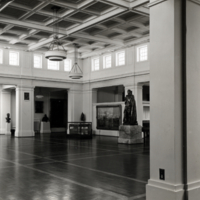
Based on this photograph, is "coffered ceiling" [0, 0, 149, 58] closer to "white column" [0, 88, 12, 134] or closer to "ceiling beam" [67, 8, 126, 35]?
"ceiling beam" [67, 8, 126, 35]

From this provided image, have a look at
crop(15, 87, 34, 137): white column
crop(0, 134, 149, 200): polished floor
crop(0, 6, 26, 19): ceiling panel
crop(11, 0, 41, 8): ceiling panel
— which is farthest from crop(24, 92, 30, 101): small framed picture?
crop(0, 134, 149, 200): polished floor

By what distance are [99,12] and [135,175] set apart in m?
8.93

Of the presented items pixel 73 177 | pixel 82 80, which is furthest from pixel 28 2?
pixel 82 80

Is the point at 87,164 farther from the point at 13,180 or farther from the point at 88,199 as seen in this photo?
the point at 88,199

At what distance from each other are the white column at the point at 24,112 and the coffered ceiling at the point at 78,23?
3089 millimetres

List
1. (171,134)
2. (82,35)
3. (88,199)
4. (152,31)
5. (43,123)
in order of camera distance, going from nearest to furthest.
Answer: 1. (171,134)
2. (152,31)
3. (88,199)
4. (82,35)
5. (43,123)

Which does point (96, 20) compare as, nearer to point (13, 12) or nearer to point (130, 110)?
point (13, 12)

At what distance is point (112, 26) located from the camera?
15.6 m

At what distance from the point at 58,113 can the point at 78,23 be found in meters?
13.5

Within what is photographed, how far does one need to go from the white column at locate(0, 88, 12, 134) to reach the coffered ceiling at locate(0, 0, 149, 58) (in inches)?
191

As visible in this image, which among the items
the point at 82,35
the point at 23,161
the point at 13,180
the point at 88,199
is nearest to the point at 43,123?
the point at 82,35

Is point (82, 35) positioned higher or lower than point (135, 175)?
higher

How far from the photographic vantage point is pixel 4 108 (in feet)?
75.7

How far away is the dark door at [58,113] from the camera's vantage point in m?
27.0
